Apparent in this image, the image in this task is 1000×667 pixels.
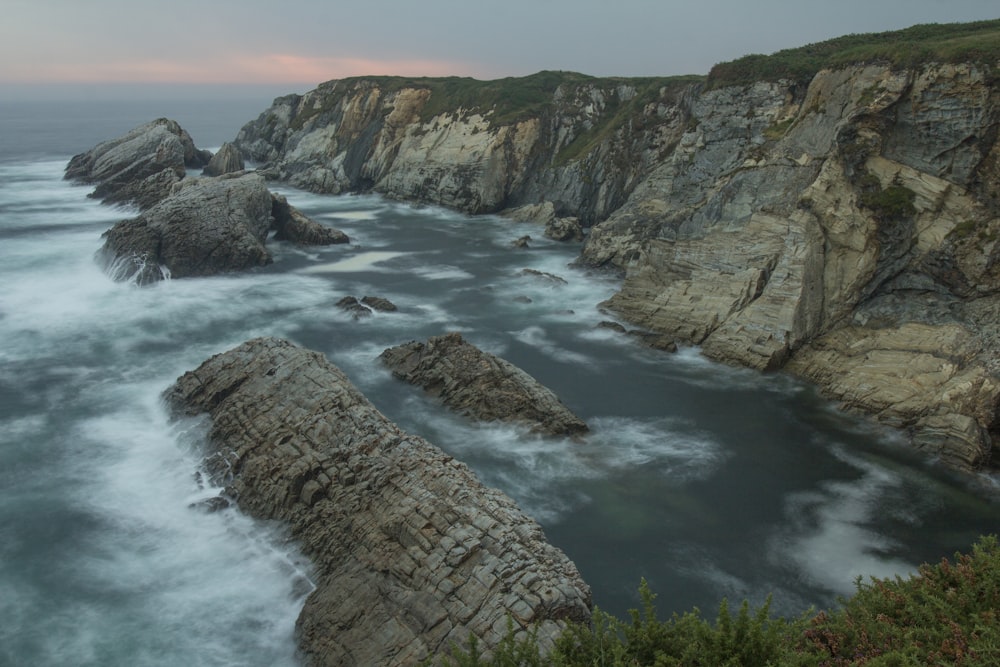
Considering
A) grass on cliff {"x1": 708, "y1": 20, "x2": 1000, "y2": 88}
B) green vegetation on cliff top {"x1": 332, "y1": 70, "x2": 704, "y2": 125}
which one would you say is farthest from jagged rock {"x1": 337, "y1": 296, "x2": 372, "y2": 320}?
green vegetation on cliff top {"x1": 332, "y1": 70, "x2": 704, "y2": 125}

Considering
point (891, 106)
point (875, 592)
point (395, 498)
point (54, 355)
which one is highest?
point (891, 106)

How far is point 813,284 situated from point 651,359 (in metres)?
7.11

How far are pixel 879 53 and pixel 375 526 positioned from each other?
29360mm

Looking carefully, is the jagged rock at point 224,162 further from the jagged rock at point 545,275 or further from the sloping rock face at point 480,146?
the jagged rock at point 545,275

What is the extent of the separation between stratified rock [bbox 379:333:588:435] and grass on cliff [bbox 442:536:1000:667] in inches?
493

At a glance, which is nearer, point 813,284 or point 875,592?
point 875,592

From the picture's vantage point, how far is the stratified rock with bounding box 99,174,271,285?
4253cm

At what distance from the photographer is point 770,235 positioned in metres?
32.0

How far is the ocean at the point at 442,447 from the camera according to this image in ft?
55.2

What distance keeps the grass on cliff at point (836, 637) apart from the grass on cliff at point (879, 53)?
942 inches

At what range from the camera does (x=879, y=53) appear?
31.7 meters

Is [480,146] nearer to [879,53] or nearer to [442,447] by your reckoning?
[879,53]

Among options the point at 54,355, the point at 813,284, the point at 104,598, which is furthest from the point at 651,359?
the point at 54,355

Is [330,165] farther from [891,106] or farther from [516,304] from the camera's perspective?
[891,106]
